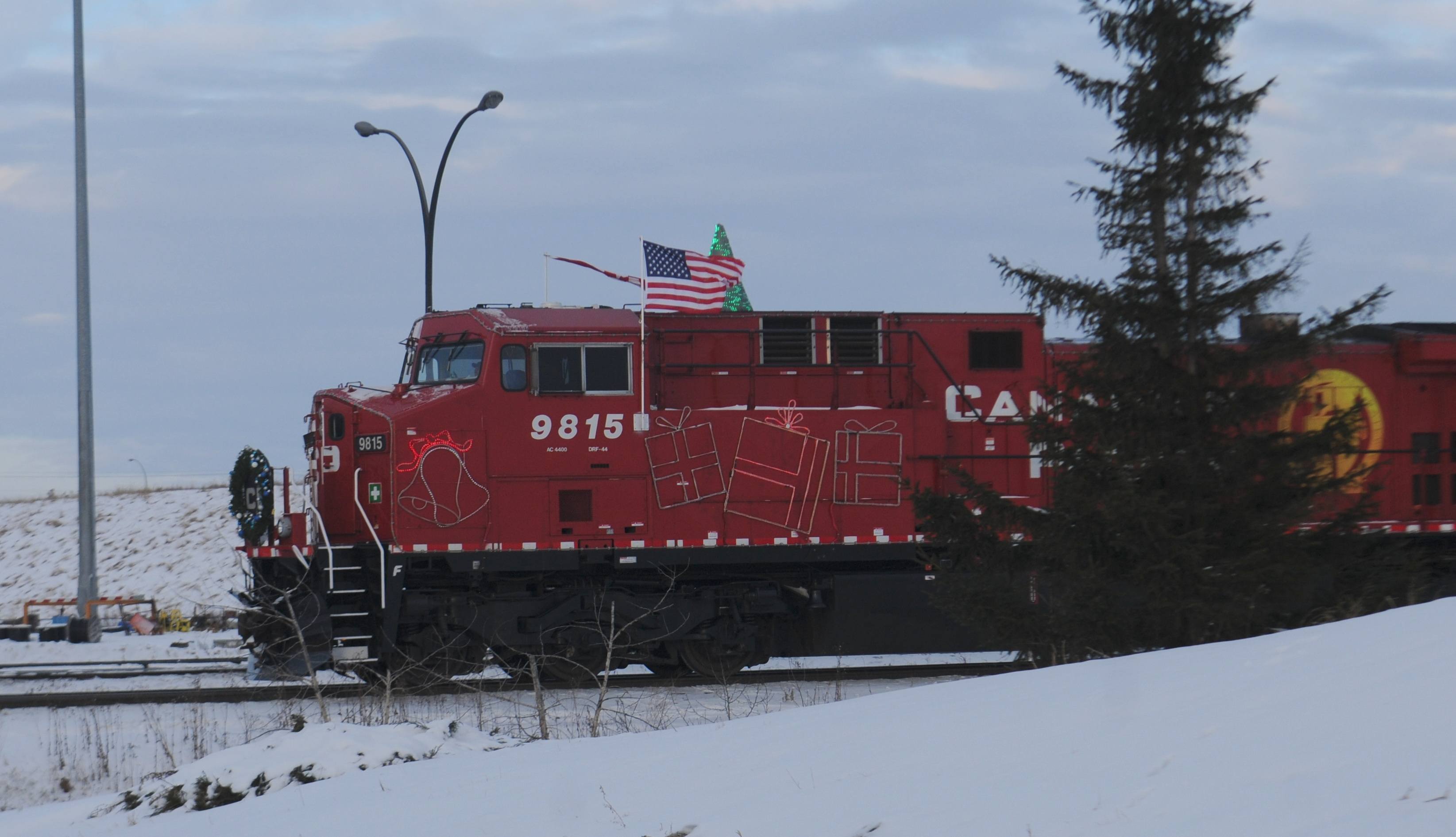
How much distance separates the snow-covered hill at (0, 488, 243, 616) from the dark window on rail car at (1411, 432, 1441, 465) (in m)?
22.3

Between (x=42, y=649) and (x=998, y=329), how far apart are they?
44.8 feet

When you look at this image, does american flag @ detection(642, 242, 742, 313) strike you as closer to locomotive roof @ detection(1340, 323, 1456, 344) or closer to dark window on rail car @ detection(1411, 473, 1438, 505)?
locomotive roof @ detection(1340, 323, 1456, 344)

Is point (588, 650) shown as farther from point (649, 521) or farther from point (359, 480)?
point (359, 480)

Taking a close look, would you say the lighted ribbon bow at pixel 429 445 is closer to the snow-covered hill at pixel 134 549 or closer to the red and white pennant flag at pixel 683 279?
the red and white pennant flag at pixel 683 279

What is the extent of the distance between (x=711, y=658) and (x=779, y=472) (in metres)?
2.25

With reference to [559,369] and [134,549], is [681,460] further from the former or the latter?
[134,549]

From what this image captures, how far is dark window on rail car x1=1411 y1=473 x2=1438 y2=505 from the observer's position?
14.6m

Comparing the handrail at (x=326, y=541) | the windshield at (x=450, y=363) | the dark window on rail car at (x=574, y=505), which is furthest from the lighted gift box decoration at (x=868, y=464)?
the handrail at (x=326, y=541)

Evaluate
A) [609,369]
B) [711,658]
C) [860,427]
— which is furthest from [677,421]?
[711,658]

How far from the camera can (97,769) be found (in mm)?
10203

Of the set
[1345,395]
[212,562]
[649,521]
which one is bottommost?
[212,562]

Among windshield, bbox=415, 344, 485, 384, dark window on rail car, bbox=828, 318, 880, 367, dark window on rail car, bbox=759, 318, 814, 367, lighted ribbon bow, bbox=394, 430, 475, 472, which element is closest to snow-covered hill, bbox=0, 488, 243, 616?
windshield, bbox=415, 344, 485, 384

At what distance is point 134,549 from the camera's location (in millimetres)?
32875

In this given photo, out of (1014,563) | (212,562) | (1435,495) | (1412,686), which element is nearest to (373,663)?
(1014,563)
